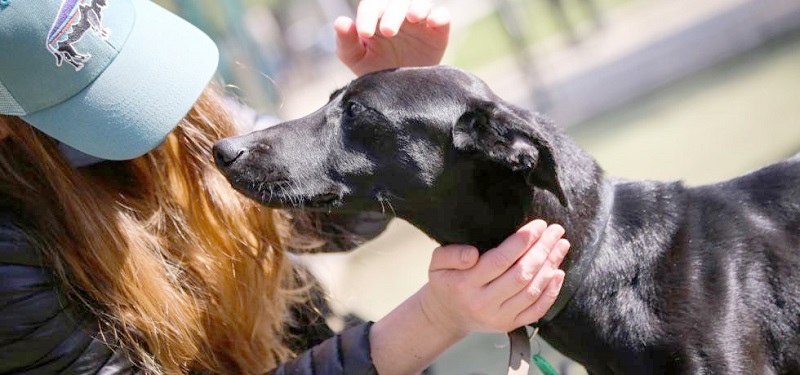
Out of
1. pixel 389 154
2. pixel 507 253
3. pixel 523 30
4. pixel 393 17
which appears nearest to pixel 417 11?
pixel 393 17

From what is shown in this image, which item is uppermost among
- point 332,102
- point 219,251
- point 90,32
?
point 90,32

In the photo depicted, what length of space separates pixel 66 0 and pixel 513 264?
1261 millimetres

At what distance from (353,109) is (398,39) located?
1.52ft

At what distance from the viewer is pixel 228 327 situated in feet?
9.35

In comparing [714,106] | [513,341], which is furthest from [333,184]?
[714,106]

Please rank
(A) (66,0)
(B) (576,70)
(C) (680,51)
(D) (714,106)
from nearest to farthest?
(A) (66,0)
(D) (714,106)
(C) (680,51)
(B) (576,70)

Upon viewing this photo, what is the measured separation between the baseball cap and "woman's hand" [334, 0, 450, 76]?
0.50 meters

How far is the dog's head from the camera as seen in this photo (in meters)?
2.43

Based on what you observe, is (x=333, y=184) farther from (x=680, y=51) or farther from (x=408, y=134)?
(x=680, y=51)

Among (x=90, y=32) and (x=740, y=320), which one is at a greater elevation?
(x=90, y=32)

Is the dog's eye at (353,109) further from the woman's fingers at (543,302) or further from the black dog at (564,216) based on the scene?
the woman's fingers at (543,302)

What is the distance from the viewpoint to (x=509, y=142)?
7.73 feet

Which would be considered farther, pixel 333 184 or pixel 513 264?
pixel 333 184

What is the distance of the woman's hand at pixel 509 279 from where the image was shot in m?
2.30
